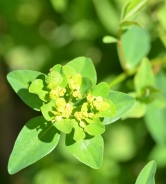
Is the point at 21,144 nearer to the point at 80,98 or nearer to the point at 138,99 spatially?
the point at 80,98

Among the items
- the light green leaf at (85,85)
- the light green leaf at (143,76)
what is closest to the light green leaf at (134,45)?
the light green leaf at (143,76)

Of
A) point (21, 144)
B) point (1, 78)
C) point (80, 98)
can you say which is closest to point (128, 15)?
point (80, 98)

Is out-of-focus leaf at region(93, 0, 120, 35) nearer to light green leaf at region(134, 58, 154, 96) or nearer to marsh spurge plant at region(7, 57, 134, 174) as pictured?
light green leaf at region(134, 58, 154, 96)

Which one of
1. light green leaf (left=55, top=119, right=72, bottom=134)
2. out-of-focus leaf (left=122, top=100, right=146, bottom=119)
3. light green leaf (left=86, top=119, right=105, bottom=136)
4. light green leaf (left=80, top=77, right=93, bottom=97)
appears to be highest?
light green leaf (left=80, top=77, right=93, bottom=97)

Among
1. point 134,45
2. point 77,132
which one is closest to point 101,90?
point 77,132

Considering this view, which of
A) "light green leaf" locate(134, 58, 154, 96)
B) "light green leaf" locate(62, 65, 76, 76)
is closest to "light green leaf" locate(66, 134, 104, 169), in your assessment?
"light green leaf" locate(62, 65, 76, 76)

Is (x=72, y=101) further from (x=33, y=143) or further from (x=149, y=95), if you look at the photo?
(x=149, y=95)

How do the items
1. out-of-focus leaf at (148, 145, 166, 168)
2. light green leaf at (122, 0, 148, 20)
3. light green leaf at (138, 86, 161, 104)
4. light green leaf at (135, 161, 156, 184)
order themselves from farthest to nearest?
out-of-focus leaf at (148, 145, 166, 168), light green leaf at (138, 86, 161, 104), light green leaf at (122, 0, 148, 20), light green leaf at (135, 161, 156, 184)

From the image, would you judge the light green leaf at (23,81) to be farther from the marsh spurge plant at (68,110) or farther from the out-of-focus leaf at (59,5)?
the out-of-focus leaf at (59,5)
